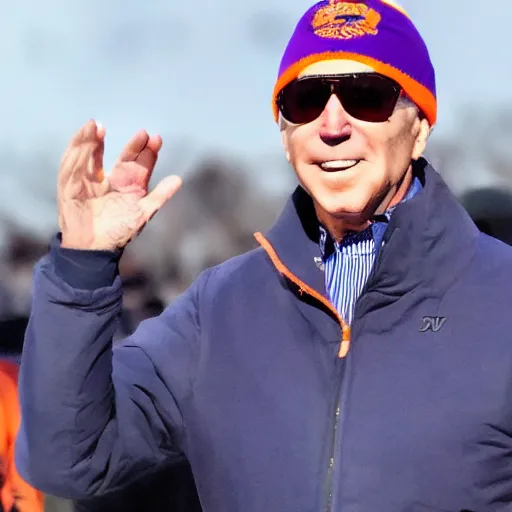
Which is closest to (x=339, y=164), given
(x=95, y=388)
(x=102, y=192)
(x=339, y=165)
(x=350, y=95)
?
(x=339, y=165)

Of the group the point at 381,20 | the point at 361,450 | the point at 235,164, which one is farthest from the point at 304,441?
the point at 235,164

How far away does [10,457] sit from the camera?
6.28ft

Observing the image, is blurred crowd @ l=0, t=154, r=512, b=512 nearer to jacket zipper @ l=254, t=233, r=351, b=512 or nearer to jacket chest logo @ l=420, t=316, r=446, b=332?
jacket zipper @ l=254, t=233, r=351, b=512

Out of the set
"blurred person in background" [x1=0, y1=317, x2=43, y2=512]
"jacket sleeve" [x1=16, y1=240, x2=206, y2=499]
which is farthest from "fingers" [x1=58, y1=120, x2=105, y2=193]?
"blurred person in background" [x1=0, y1=317, x2=43, y2=512]

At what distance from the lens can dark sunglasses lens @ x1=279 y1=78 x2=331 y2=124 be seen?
1185 millimetres

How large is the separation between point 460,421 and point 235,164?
35.2 inches

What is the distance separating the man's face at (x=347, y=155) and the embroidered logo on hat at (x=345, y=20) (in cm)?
5

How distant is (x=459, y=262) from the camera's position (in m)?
1.19

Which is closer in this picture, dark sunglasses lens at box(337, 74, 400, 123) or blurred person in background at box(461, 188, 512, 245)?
dark sunglasses lens at box(337, 74, 400, 123)

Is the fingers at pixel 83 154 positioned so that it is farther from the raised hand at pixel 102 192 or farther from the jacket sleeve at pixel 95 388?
the jacket sleeve at pixel 95 388

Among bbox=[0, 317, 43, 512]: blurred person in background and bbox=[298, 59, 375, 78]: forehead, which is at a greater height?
bbox=[298, 59, 375, 78]: forehead

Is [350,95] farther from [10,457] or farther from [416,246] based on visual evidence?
[10,457]

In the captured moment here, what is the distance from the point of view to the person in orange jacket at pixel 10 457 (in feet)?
6.23

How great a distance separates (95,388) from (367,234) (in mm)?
505
